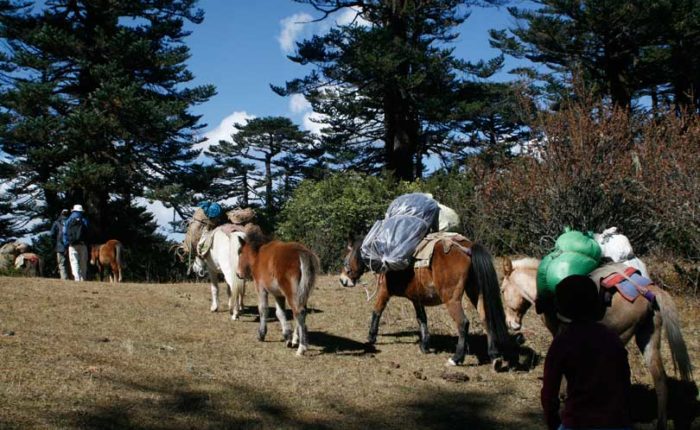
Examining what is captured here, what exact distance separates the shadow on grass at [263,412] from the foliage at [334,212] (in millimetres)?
12839

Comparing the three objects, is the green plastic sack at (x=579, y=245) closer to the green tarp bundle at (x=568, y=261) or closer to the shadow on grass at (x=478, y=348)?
the green tarp bundle at (x=568, y=261)

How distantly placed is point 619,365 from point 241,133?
44.5 metres

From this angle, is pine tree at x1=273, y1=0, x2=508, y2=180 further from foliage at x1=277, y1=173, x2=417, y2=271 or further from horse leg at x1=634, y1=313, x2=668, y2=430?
horse leg at x1=634, y1=313, x2=668, y2=430

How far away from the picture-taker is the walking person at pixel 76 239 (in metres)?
17.5

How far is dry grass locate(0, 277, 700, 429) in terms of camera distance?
6141mm

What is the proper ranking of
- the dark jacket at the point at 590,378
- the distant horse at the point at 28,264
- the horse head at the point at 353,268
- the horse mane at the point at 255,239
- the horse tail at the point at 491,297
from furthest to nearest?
the distant horse at the point at 28,264, the horse mane at the point at 255,239, the horse head at the point at 353,268, the horse tail at the point at 491,297, the dark jacket at the point at 590,378

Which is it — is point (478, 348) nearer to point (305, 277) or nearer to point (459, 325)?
point (459, 325)

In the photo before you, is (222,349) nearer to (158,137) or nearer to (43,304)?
(43,304)

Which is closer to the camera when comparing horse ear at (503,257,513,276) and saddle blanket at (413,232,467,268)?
horse ear at (503,257,513,276)

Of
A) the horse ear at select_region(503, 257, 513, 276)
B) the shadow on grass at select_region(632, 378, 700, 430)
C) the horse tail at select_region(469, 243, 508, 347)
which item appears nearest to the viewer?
the shadow on grass at select_region(632, 378, 700, 430)

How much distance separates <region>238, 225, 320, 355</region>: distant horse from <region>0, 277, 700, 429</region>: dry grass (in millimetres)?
330

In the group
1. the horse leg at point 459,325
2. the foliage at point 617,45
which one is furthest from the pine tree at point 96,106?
the horse leg at point 459,325

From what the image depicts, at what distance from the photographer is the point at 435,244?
899cm

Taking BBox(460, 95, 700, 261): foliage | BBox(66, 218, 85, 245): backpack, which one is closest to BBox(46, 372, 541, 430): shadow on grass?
BBox(460, 95, 700, 261): foliage
